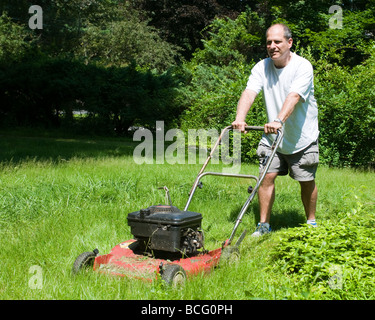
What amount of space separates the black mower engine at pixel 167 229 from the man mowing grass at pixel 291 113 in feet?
3.83

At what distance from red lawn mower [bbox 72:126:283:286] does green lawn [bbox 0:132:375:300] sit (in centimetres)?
9

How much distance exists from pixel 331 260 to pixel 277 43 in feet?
6.71

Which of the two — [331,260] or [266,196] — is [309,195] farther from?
[331,260]

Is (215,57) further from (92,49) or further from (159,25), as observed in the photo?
(92,49)

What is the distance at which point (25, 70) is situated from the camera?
48.6 ft

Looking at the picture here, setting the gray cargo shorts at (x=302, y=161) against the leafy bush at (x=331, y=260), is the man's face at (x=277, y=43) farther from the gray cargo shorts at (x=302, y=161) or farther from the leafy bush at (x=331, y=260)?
the leafy bush at (x=331, y=260)

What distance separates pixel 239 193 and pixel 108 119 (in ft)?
31.0

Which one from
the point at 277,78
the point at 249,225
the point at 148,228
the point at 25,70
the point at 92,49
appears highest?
the point at 92,49

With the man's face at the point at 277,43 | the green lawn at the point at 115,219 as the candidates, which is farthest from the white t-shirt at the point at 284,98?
the green lawn at the point at 115,219

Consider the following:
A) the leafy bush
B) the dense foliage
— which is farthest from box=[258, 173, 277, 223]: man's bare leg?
the dense foliage

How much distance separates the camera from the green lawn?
3.04 m

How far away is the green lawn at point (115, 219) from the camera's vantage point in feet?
9.99
